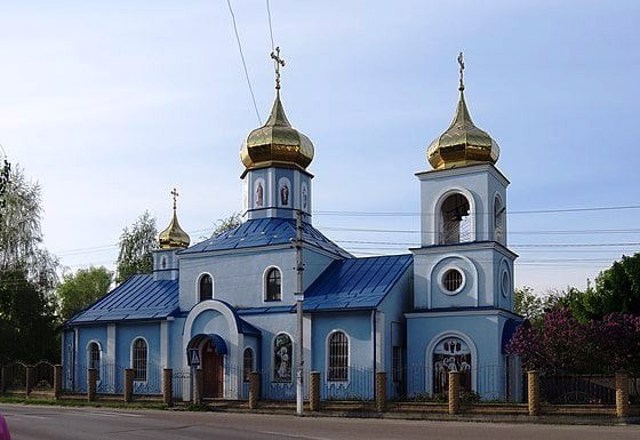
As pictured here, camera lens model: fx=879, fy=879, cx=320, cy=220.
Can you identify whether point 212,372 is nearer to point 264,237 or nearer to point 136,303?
point 264,237

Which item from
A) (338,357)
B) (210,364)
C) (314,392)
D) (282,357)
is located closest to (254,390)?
(314,392)

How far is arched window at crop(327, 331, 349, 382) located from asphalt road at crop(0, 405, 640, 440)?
3955 mm

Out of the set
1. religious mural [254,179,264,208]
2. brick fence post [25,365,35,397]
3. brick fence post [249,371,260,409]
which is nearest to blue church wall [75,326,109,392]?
brick fence post [25,365,35,397]

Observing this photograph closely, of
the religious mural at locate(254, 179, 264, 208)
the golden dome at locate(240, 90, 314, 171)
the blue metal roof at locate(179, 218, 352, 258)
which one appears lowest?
the blue metal roof at locate(179, 218, 352, 258)

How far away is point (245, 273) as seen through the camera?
3059 cm

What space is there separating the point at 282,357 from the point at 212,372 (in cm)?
264

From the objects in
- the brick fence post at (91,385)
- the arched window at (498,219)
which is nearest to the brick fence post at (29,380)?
the brick fence post at (91,385)

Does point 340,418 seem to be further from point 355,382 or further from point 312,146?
A: point 312,146

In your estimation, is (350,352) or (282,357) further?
(282,357)

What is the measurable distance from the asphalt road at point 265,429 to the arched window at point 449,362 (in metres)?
4.31

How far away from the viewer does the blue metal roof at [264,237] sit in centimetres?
3066

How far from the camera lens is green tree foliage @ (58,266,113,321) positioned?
2463 inches

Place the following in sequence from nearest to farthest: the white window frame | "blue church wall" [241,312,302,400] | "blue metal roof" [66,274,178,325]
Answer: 1. the white window frame
2. "blue church wall" [241,312,302,400]
3. "blue metal roof" [66,274,178,325]

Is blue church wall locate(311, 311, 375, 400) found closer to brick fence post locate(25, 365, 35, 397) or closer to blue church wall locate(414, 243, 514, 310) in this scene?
blue church wall locate(414, 243, 514, 310)
